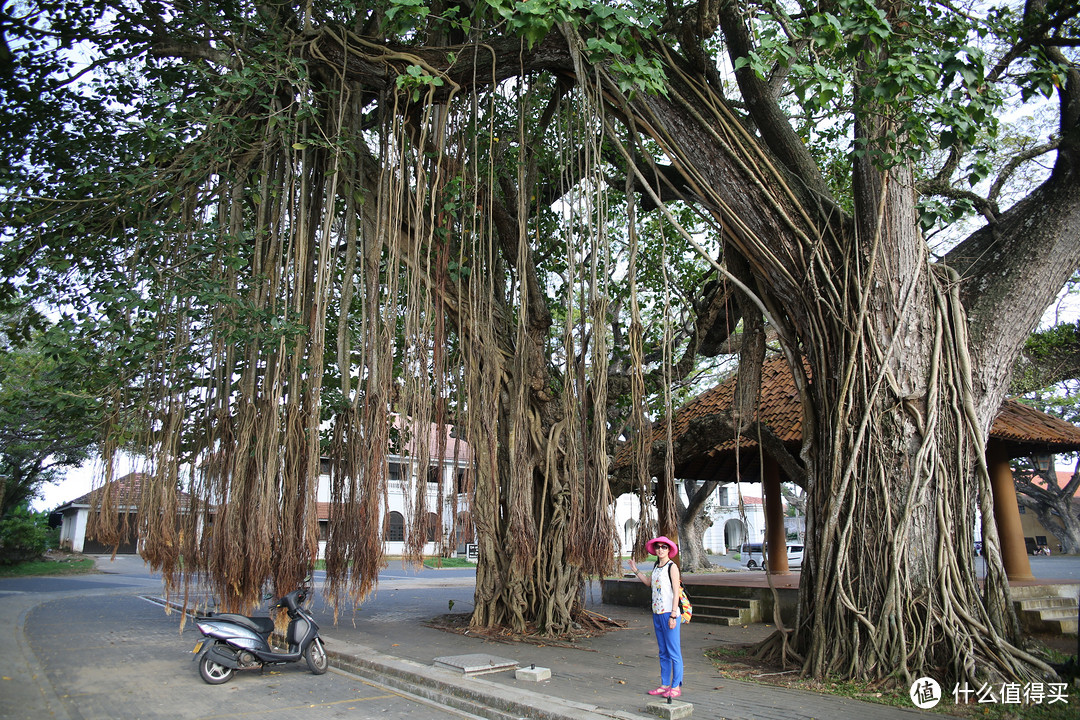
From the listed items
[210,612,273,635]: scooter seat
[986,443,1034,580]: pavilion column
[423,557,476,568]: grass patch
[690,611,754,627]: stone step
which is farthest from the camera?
[423,557,476,568]: grass patch

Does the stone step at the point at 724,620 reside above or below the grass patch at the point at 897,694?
below

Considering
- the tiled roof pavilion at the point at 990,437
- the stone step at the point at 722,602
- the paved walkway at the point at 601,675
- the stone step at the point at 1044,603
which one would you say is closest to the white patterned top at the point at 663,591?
the paved walkway at the point at 601,675

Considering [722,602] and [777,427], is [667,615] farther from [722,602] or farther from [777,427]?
[722,602]

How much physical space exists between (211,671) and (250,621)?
1.35 feet

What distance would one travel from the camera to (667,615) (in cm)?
416

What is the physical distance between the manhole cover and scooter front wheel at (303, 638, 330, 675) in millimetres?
931

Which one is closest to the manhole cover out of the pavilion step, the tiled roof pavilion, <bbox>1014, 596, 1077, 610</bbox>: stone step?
the tiled roof pavilion

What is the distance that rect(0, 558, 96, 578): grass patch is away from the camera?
1791cm

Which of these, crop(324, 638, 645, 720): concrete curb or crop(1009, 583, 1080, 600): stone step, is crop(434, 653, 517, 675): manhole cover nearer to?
crop(324, 638, 645, 720): concrete curb

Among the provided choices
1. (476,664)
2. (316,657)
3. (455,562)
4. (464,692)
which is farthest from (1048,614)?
(455,562)

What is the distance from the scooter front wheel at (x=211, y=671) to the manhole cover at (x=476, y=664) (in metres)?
1.52

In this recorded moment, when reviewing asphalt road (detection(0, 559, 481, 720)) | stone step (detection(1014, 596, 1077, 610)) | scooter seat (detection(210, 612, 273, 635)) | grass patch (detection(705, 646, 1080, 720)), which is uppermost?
scooter seat (detection(210, 612, 273, 635))

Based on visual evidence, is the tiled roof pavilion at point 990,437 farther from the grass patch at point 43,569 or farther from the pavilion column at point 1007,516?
the grass patch at point 43,569

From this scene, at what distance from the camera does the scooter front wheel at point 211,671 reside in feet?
16.5
